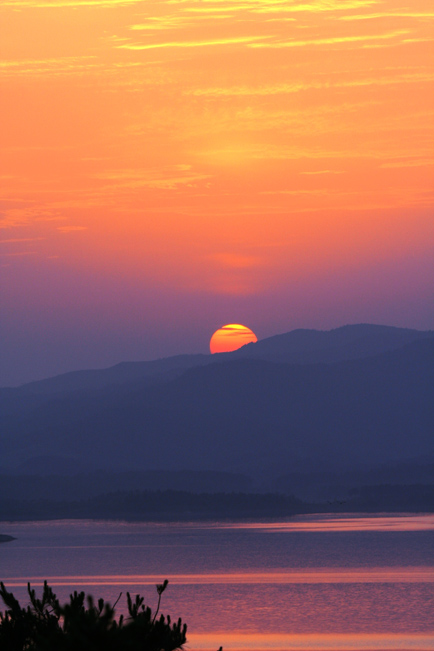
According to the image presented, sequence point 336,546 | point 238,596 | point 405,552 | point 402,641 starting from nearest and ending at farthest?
point 402,641 < point 238,596 < point 405,552 < point 336,546

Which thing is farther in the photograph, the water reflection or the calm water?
the calm water

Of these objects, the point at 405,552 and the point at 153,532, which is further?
the point at 153,532

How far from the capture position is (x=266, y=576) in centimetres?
8450

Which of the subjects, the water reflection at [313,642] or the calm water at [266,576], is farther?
the calm water at [266,576]

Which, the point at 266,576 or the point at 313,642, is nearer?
the point at 313,642

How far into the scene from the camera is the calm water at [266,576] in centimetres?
4834

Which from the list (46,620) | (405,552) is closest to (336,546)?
(405,552)

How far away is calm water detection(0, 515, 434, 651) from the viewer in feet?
159

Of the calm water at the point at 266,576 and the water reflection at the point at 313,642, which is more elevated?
the calm water at the point at 266,576

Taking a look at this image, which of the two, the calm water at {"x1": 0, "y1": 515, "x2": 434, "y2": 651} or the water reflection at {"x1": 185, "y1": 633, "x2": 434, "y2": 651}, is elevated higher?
the calm water at {"x1": 0, "y1": 515, "x2": 434, "y2": 651}

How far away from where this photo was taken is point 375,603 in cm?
6081

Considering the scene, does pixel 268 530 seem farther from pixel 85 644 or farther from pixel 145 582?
pixel 85 644

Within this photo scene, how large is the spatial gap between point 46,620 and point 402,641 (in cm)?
3039

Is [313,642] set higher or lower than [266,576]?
lower
